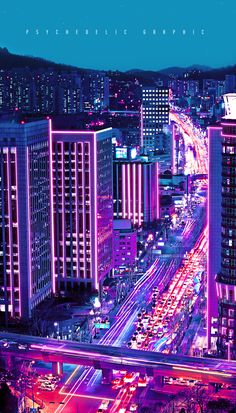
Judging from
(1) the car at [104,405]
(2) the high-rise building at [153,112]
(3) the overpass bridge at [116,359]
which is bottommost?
(1) the car at [104,405]

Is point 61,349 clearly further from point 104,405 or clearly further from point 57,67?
point 57,67

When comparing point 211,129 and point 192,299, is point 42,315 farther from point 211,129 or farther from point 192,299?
point 211,129

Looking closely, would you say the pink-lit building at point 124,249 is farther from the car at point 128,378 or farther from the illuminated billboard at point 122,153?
the car at point 128,378

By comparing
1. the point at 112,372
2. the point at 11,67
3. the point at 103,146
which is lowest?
the point at 112,372

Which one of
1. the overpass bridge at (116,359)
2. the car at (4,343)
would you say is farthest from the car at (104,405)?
the car at (4,343)

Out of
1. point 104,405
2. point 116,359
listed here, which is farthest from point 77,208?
point 104,405

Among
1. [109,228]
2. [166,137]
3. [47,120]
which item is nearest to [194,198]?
[166,137]
